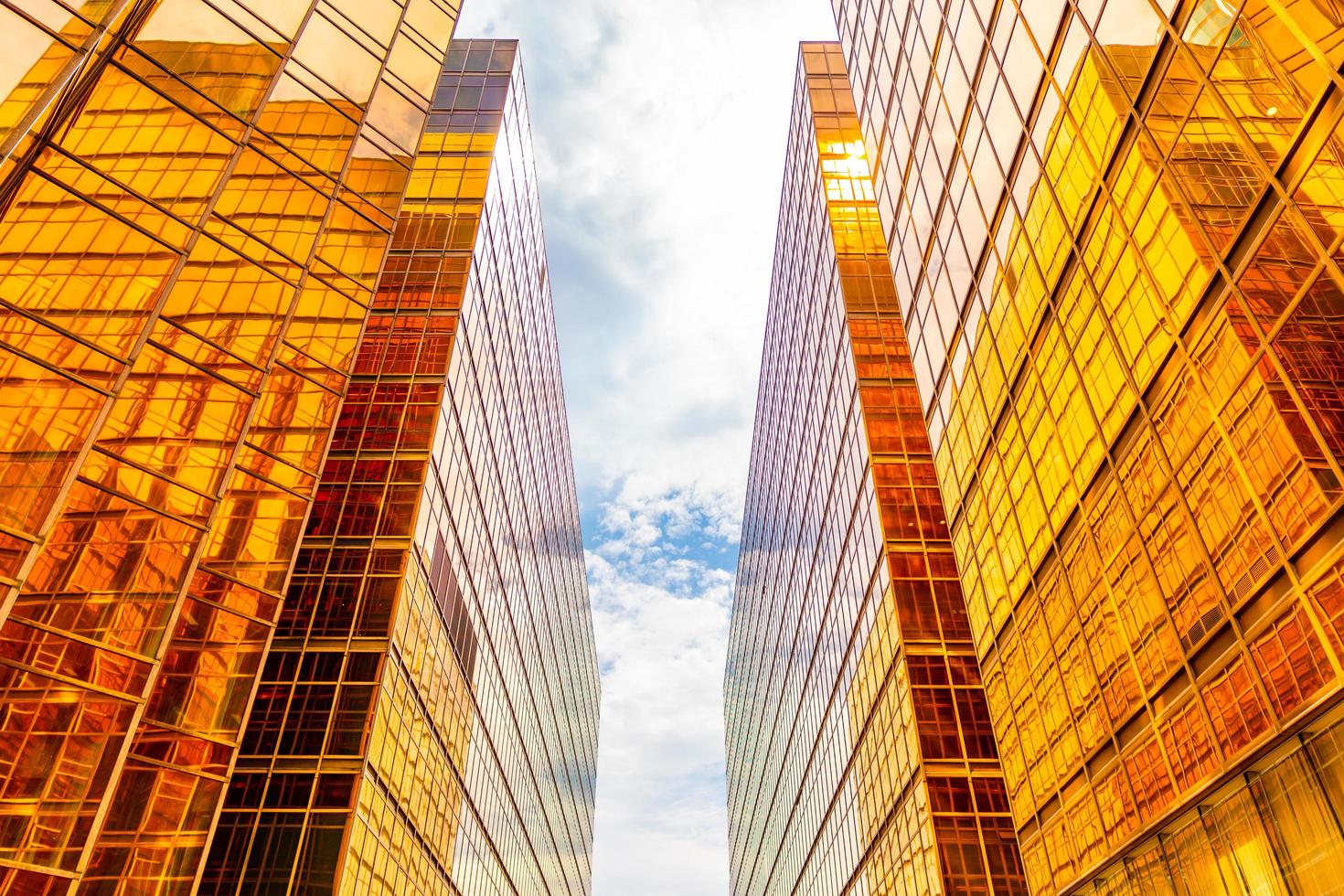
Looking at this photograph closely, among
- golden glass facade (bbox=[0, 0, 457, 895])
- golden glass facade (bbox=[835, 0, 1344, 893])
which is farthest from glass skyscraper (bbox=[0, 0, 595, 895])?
golden glass facade (bbox=[835, 0, 1344, 893])

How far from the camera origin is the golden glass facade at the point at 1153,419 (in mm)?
13992

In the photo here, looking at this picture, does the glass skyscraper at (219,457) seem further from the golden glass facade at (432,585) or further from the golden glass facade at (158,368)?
the golden glass facade at (432,585)

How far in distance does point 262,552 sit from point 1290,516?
23653mm

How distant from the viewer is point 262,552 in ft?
80.2

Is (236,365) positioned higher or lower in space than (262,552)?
higher

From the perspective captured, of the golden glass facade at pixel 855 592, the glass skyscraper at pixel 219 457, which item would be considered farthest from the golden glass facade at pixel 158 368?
the golden glass facade at pixel 855 592

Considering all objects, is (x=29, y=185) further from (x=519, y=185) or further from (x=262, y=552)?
(x=519, y=185)

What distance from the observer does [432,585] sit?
41938 mm

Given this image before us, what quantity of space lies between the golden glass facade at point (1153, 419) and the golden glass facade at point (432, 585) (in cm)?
2405

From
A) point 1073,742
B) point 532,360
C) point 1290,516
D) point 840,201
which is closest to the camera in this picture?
point 1290,516

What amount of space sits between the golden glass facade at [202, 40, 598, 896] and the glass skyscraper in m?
0.18

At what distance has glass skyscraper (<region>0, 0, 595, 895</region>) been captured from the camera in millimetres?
15578

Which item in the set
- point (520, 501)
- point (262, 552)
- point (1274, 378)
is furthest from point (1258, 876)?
point (520, 501)

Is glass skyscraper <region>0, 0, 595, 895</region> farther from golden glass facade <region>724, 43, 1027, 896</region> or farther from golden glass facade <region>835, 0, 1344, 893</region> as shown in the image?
golden glass facade <region>724, 43, 1027, 896</region>
